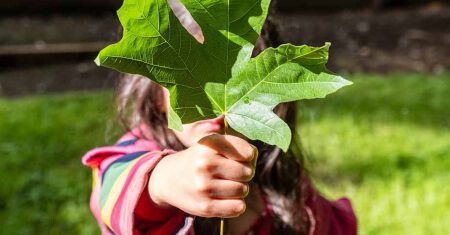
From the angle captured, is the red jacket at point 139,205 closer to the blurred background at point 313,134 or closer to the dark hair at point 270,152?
the dark hair at point 270,152

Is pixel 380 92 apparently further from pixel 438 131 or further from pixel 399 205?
pixel 399 205

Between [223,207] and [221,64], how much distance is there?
0.13 metres

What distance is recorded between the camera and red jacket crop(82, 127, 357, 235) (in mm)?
835

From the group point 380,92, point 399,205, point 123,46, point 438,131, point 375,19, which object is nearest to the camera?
point 123,46

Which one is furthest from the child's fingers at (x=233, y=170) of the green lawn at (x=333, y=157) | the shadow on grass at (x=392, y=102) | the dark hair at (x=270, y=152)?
the shadow on grass at (x=392, y=102)

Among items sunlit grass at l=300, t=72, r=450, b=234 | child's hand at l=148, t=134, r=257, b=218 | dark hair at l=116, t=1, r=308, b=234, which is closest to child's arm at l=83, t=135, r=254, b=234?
child's hand at l=148, t=134, r=257, b=218

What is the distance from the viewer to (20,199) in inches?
77.7

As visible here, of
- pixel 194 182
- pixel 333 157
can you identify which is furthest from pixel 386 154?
pixel 194 182

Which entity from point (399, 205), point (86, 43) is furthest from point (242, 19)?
point (86, 43)

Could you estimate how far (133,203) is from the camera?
2.71 ft

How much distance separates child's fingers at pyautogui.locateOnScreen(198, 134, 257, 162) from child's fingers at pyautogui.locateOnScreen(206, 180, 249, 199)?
23 mm

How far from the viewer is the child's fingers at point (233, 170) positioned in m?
0.59

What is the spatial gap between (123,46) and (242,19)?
104mm

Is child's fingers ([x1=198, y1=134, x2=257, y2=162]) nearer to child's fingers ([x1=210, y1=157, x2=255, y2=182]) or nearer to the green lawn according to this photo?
child's fingers ([x1=210, y1=157, x2=255, y2=182])
